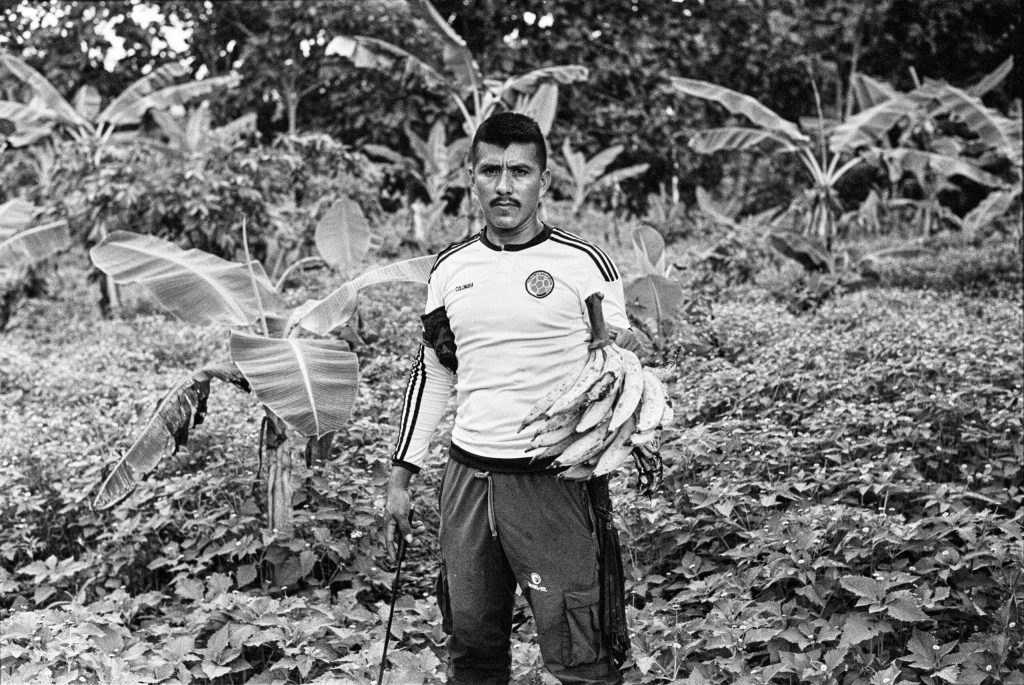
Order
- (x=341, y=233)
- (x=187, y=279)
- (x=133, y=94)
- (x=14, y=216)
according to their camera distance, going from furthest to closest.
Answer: (x=133, y=94) → (x=14, y=216) → (x=341, y=233) → (x=187, y=279)

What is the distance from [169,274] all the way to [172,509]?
1.15m

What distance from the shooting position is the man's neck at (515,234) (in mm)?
2793

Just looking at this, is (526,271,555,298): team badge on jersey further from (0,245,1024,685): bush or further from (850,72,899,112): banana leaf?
(850,72,899,112): banana leaf

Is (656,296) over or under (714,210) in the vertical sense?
under

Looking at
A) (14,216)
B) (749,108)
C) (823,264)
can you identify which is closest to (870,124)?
(749,108)

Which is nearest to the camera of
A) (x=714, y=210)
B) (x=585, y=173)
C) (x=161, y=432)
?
(x=161, y=432)

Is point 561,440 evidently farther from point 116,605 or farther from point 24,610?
point 24,610

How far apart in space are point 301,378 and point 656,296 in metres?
3.26

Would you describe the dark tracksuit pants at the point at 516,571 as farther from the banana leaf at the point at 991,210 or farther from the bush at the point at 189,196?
the banana leaf at the point at 991,210

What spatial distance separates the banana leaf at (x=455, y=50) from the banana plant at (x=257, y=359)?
4993 mm

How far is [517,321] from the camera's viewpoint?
2.72 m

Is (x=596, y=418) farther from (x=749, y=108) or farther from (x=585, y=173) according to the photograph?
(x=585, y=173)

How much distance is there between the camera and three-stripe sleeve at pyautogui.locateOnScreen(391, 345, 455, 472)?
9.96 ft

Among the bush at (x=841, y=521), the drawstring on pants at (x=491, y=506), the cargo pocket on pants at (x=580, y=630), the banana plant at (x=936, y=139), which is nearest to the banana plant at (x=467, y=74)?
the banana plant at (x=936, y=139)
